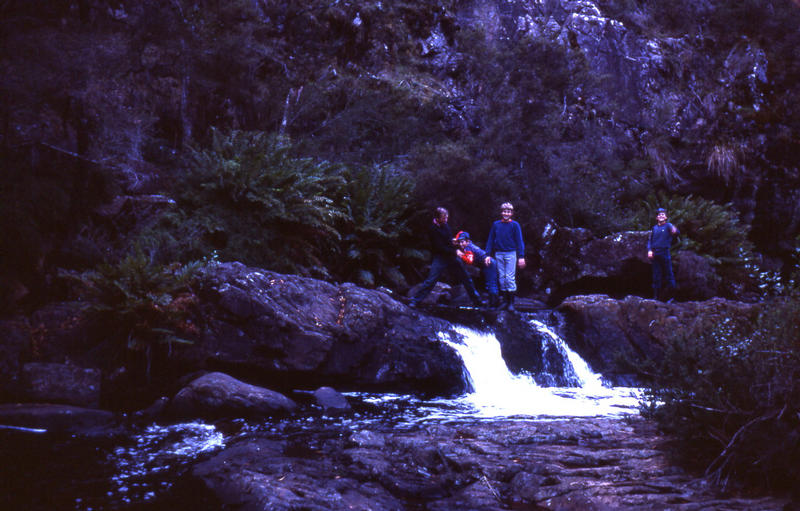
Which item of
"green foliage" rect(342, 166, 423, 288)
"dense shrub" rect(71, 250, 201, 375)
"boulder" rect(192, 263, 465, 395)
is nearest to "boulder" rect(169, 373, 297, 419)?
"dense shrub" rect(71, 250, 201, 375)

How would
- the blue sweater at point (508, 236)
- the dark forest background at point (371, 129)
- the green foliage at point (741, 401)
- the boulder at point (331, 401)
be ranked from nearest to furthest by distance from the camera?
1. the green foliage at point (741, 401)
2. the boulder at point (331, 401)
3. the dark forest background at point (371, 129)
4. the blue sweater at point (508, 236)

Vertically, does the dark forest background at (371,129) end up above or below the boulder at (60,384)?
above

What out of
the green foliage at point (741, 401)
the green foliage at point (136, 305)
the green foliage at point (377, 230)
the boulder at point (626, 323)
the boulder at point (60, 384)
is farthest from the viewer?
the green foliage at point (377, 230)

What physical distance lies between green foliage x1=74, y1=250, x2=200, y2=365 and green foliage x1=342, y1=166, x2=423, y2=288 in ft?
20.0

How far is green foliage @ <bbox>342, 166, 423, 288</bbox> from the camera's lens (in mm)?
14586

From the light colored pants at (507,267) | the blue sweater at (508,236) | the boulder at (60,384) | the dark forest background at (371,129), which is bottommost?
the boulder at (60,384)

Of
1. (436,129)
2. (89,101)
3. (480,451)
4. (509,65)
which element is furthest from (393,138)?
(480,451)

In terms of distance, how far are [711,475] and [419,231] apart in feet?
40.8

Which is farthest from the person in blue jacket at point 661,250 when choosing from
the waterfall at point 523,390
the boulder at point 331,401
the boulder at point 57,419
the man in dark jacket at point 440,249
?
the boulder at point 57,419

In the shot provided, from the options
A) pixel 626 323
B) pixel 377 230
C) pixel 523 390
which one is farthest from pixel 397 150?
pixel 523 390

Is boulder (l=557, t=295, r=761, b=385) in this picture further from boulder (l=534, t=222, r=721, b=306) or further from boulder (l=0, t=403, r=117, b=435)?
boulder (l=0, t=403, r=117, b=435)

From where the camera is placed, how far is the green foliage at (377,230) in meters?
14.6

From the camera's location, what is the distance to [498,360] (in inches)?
421

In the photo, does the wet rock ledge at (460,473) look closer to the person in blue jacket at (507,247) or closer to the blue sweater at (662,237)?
the person in blue jacket at (507,247)
